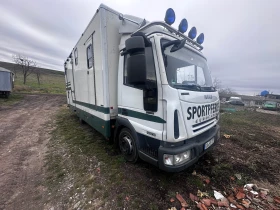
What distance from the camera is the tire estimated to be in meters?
2.97

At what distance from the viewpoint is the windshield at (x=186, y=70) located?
7.63 ft

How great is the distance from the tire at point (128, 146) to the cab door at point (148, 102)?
0.37 metres

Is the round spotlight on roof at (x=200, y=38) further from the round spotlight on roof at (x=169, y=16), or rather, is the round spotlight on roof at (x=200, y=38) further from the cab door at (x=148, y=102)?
the cab door at (x=148, y=102)

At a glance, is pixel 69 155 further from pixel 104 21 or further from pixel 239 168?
pixel 239 168

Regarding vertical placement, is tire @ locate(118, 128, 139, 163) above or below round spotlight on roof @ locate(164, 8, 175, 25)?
below

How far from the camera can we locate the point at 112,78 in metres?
3.20

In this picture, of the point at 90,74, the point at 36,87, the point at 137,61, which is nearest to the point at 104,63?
the point at 90,74

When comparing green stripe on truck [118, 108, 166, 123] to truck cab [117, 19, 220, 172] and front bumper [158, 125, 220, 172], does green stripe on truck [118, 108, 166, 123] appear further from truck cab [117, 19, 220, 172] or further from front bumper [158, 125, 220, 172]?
front bumper [158, 125, 220, 172]

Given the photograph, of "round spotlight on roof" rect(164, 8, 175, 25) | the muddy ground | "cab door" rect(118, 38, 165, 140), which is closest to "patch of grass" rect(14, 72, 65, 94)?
the muddy ground

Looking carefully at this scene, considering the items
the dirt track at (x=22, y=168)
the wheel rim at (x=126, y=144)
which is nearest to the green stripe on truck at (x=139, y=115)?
the wheel rim at (x=126, y=144)

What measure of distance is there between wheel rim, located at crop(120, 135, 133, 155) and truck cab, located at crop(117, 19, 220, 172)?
0.18 meters

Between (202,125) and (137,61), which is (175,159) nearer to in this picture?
(202,125)

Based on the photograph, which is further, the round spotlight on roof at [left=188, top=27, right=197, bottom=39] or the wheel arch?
the round spotlight on roof at [left=188, top=27, right=197, bottom=39]

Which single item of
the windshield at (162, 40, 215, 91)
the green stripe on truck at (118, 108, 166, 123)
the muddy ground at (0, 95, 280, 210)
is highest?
the windshield at (162, 40, 215, 91)
